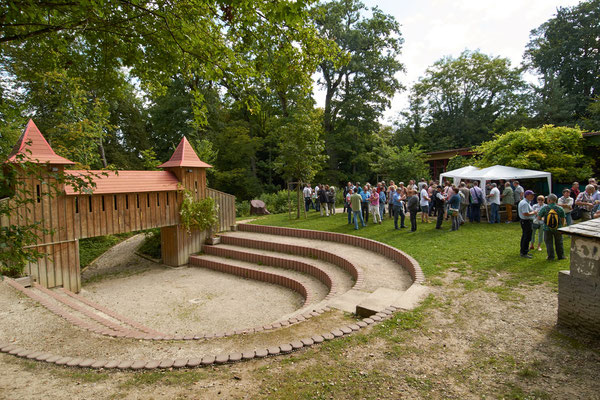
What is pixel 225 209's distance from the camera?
1445 cm

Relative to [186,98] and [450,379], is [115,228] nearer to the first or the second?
[450,379]

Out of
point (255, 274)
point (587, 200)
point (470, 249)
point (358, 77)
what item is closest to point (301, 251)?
point (255, 274)

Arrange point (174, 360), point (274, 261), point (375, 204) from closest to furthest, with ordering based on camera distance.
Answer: point (174, 360), point (274, 261), point (375, 204)

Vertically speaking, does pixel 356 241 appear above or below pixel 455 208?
below

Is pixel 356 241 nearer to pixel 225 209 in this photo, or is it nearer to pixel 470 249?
pixel 470 249

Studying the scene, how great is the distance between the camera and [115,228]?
34.9 feet

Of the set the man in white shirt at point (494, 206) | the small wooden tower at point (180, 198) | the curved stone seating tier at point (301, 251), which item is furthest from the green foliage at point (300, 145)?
the man in white shirt at point (494, 206)

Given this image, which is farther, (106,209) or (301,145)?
(301,145)

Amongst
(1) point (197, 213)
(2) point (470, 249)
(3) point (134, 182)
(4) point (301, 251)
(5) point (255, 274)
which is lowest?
(5) point (255, 274)

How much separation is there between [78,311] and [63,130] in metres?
14.6

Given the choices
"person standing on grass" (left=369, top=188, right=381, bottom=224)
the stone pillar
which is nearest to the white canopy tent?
"person standing on grass" (left=369, top=188, right=381, bottom=224)

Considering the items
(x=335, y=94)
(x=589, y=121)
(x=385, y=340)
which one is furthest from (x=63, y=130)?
(x=589, y=121)

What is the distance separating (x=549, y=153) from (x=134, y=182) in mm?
17441

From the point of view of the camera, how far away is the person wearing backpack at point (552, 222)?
7.30 metres
